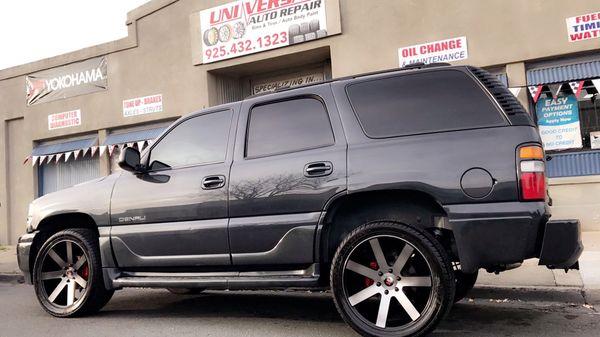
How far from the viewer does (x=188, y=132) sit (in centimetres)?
489

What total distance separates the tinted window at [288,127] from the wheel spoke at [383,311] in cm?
131

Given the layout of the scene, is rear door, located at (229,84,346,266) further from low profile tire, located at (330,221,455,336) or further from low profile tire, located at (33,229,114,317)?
low profile tire, located at (33,229,114,317)

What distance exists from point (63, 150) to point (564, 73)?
1310 centimetres

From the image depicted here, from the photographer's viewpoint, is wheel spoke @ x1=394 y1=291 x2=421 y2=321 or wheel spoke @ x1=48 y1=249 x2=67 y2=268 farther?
wheel spoke @ x1=48 y1=249 x2=67 y2=268

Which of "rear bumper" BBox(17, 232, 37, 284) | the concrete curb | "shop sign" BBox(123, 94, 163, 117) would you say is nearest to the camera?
"rear bumper" BBox(17, 232, 37, 284)

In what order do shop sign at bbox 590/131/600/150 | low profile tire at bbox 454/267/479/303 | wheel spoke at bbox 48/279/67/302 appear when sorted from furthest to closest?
shop sign at bbox 590/131/600/150 → wheel spoke at bbox 48/279/67/302 → low profile tire at bbox 454/267/479/303

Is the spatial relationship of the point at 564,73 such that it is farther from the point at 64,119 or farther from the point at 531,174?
the point at 64,119

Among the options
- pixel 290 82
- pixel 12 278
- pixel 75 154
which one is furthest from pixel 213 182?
pixel 75 154

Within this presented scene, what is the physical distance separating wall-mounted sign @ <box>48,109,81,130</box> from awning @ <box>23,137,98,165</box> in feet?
1.66

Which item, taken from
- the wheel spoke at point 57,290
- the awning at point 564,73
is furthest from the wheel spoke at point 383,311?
the awning at point 564,73

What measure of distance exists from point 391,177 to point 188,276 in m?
2.05

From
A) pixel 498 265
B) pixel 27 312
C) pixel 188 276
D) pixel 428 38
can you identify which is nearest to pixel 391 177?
pixel 498 265

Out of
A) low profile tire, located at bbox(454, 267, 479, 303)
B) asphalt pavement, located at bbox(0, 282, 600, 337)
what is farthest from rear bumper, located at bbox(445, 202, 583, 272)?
low profile tire, located at bbox(454, 267, 479, 303)

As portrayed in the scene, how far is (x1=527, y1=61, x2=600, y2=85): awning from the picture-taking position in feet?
31.1
